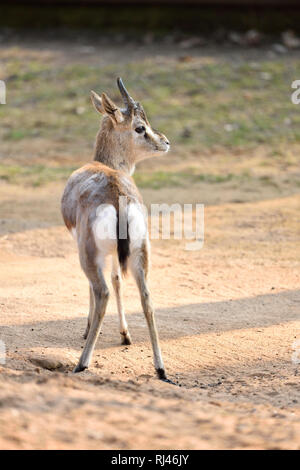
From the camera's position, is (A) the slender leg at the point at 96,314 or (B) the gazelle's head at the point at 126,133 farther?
(B) the gazelle's head at the point at 126,133

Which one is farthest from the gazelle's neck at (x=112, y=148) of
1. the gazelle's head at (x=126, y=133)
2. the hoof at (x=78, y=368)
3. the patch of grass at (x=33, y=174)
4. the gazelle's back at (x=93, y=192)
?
the patch of grass at (x=33, y=174)

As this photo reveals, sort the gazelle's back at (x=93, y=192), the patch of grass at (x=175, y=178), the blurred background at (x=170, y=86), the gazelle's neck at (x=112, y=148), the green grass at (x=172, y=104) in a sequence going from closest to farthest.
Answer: the gazelle's back at (x=93, y=192) → the gazelle's neck at (x=112, y=148) → the patch of grass at (x=175, y=178) → the blurred background at (x=170, y=86) → the green grass at (x=172, y=104)

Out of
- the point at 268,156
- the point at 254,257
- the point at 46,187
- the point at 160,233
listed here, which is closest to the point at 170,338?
the point at 254,257

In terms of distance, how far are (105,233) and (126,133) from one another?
1953 millimetres

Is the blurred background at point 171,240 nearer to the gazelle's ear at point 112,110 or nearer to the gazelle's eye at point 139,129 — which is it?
the gazelle's eye at point 139,129

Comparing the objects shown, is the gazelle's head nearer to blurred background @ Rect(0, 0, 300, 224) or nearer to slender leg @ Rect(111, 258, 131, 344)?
slender leg @ Rect(111, 258, 131, 344)

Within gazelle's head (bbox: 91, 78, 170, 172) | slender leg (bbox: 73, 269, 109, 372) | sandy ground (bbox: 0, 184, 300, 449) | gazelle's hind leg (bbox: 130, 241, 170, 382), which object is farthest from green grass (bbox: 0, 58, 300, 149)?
slender leg (bbox: 73, 269, 109, 372)

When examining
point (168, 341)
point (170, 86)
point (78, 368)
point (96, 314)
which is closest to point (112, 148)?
point (168, 341)

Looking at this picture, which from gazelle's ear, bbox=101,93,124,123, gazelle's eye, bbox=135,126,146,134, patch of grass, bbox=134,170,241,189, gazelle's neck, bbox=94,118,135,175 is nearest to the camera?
gazelle's ear, bbox=101,93,124,123

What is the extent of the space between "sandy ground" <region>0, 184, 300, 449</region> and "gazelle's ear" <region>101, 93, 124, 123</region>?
1.75 metres

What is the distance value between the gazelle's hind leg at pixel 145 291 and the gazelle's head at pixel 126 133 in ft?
5.83

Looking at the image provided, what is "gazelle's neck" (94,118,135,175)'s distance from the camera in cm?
707

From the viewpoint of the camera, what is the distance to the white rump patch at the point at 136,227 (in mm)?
5484

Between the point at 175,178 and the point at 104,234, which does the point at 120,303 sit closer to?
the point at 104,234
